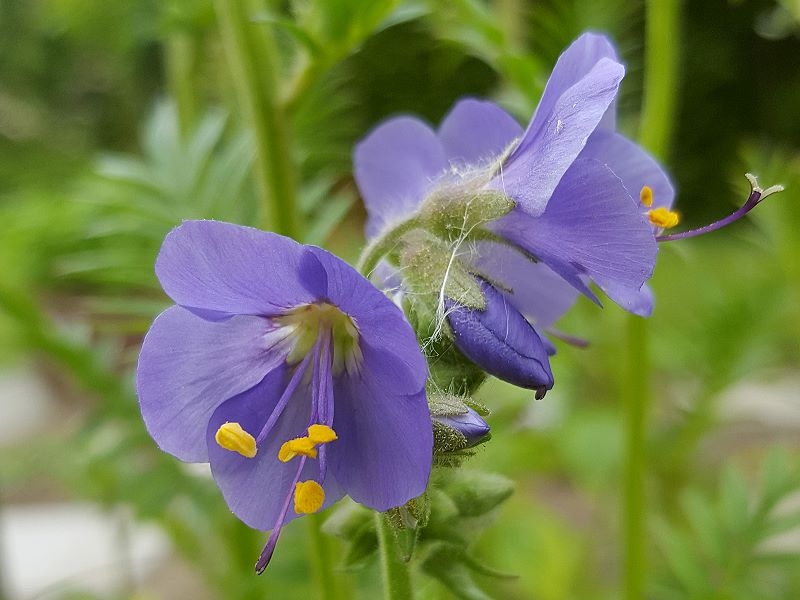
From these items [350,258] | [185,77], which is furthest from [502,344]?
[350,258]

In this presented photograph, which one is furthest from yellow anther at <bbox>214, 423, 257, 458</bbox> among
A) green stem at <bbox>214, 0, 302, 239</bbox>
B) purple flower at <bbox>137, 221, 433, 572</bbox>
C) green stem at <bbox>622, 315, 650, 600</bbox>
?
green stem at <bbox>622, 315, 650, 600</bbox>

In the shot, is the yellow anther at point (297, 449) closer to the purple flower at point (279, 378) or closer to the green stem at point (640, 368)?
the purple flower at point (279, 378)

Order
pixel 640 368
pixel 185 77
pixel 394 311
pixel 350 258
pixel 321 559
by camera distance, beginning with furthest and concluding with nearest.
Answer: pixel 350 258, pixel 185 77, pixel 640 368, pixel 321 559, pixel 394 311

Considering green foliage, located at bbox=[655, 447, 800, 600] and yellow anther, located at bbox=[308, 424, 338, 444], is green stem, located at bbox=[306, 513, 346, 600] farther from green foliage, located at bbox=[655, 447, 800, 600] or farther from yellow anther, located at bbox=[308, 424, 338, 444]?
green foliage, located at bbox=[655, 447, 800, 600]

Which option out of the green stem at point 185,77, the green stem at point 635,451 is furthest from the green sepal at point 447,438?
the green stem at point 185,77

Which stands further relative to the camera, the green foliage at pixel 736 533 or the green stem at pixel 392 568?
the green foliage at pixel 736 533

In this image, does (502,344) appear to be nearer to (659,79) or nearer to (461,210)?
(461,210)

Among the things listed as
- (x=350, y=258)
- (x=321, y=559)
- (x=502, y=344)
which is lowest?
(x=350, y=258)
